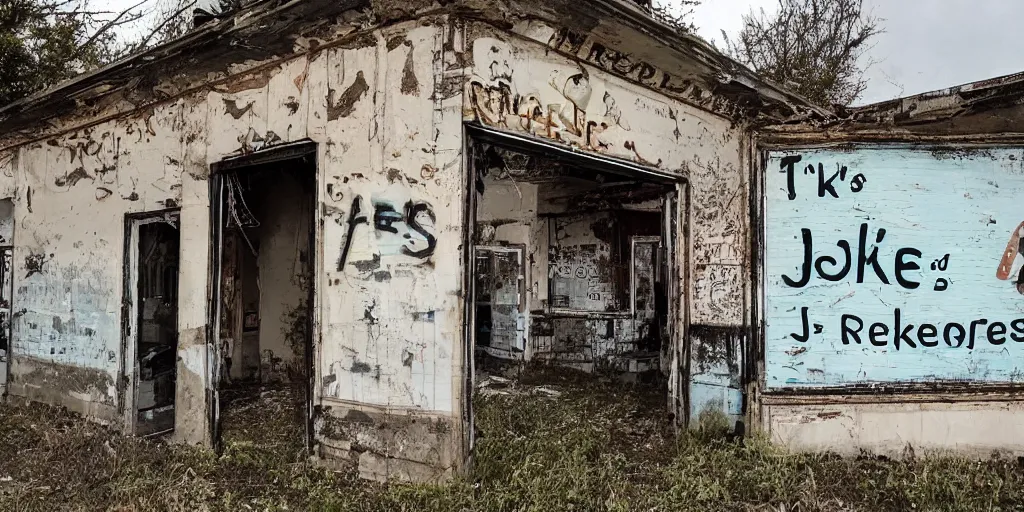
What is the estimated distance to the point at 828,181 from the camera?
5277mm

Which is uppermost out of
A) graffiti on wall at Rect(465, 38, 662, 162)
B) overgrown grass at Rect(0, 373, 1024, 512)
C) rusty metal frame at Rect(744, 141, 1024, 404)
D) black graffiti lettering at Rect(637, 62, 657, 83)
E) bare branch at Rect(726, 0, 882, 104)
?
bare branch at Rect(726, 0, 882, 104)

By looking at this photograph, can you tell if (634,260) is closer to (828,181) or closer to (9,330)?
(828,181)

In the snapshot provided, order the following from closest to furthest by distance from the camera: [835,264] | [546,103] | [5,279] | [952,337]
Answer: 1. [546,103]
2. [952,337]
3. [835,264]
4. [5,279]

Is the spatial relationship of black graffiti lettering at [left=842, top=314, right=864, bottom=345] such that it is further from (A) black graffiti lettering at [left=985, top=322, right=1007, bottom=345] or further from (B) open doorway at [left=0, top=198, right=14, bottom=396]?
(B) open doorway at [left=0, top=198, right=14, bottom=396]

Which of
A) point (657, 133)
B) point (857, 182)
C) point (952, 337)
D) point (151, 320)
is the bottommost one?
point (952, 337)

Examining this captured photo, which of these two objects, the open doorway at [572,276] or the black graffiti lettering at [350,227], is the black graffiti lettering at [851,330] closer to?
the open doorway at [572,276]

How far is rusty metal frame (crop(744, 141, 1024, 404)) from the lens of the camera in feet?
16.8

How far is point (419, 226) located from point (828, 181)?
365cm

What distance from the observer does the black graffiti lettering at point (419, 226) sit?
4141 millimetres

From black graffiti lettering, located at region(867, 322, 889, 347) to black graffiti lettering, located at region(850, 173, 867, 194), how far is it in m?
1.19

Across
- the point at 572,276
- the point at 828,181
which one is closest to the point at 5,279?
the point at 572,276

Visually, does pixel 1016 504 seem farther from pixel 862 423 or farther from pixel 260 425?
pixel 260 425

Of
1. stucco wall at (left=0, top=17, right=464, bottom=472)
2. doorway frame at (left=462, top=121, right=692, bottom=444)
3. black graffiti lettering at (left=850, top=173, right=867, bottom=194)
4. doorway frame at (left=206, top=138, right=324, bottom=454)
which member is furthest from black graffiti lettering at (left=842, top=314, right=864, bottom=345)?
doorway frame at (left=206, top=138, right=324, bottom=454)

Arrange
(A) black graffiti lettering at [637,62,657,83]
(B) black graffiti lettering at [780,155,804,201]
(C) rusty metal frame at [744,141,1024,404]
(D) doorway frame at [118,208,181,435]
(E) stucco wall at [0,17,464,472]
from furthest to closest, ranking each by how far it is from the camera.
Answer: (D) doorway frame at [118,208,181,435]
(B) black graffiti lettering at [780,155,804,201]
(C) rusty metal frame at [744,141,1024,404]
(A) black graffiti lettering at [637,62,657,83]
(E) stucco wall at [0,17,464,472]
